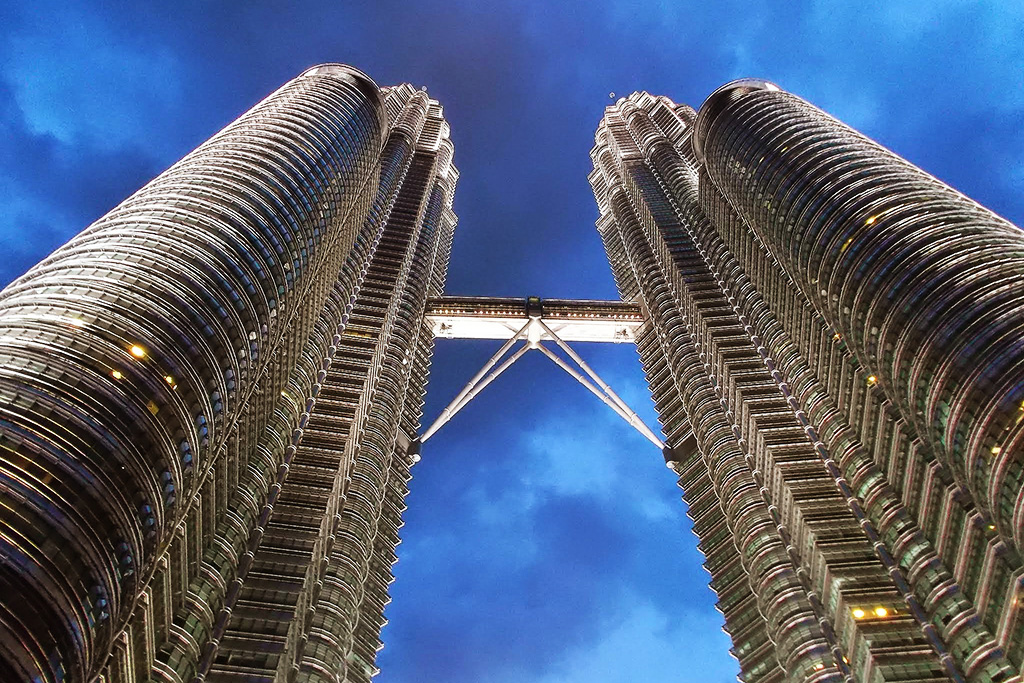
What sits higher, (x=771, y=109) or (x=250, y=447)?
(x=771, y=109)

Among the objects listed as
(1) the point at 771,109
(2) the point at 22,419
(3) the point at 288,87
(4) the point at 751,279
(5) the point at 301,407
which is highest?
(3) the point at 288,87

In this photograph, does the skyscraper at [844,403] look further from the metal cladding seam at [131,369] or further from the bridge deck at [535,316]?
the metal cladding seam at [131,369]

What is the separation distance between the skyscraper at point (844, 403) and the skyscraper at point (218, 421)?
3244 centimetres

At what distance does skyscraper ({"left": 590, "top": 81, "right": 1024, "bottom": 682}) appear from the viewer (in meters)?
55.9

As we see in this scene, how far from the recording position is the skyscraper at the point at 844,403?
55906mm

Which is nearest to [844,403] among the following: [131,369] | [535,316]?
[535,316]

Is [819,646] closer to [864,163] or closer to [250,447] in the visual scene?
[864,163]

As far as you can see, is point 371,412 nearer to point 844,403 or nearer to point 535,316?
point 535,316

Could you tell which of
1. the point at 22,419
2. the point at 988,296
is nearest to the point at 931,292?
the point at 988,296

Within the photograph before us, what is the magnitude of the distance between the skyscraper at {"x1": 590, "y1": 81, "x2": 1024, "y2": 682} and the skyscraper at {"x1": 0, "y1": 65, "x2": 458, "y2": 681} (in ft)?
106

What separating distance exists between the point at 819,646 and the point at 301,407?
48.7 m

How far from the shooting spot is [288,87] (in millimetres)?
99000

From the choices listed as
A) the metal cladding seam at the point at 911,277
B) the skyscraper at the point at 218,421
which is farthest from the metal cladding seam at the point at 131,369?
the metal cladding seam at the point at 911,277

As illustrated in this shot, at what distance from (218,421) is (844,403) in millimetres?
52417
